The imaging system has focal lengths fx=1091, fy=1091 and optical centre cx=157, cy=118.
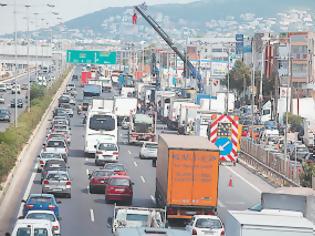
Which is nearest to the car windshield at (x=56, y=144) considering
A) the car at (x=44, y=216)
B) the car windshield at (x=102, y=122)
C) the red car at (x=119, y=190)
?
the car windshield at (x=102, y=122)

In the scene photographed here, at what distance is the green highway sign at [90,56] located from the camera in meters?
130

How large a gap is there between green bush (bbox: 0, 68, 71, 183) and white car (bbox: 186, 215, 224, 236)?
703 inches

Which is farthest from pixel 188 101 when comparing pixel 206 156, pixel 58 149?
pixel 206 156

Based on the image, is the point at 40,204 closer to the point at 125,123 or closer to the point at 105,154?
the point at 105,154

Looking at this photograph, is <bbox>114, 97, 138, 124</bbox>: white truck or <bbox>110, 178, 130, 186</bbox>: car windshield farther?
<bbox>114, 97, 138, 124</bbox>: white truck

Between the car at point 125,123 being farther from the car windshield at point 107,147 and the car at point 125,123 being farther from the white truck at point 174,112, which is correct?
the car windshield at point 107,147

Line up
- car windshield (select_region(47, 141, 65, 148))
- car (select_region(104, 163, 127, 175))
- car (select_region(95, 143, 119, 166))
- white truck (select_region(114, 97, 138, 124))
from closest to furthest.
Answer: car (select_region(104, 163, 127, 175)) → car (select_region(95, 143, 119, 166)) → car windshield (select_region(47, 141, 65, 148)) → white truck (select_region(114, 97, 138, 124))

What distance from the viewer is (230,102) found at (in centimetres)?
9669

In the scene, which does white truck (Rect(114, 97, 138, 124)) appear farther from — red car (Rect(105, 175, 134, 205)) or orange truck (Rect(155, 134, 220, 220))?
orange truck (Rect(155, 134, 220, 220))

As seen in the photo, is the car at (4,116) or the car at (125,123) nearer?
the car at (125,123)

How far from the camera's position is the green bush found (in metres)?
48.3

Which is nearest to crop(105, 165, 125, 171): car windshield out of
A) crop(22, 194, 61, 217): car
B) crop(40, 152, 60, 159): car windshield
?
crop(40, 152, 60, 159): car windshield

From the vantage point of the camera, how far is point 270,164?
5509 cm

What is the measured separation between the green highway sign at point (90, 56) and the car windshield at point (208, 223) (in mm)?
101335
